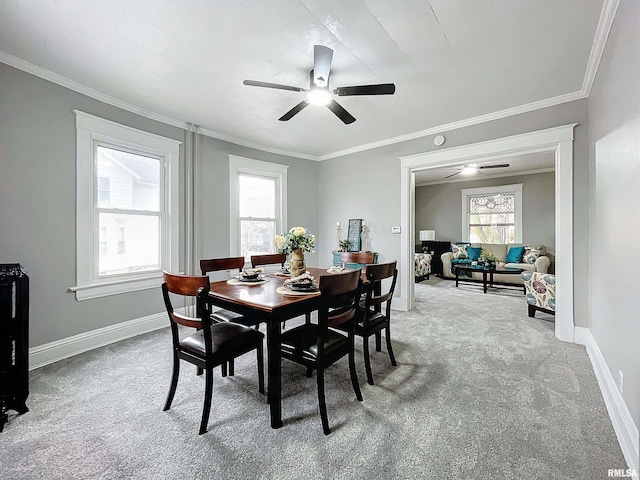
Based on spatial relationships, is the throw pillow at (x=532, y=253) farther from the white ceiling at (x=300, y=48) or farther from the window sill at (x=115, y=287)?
the window sill at (x=115, y=287)

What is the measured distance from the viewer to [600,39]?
204 centimetres

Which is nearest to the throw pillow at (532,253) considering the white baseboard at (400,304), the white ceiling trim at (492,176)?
the white ceiling trim at (492,176)

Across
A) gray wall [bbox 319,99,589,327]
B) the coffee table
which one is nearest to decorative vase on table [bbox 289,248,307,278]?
gray wall [bbox 319,99,589,327]

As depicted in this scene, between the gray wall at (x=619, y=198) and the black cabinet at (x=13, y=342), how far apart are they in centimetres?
351

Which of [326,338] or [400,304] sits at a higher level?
[326,338]

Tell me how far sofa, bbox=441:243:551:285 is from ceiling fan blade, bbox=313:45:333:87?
5.72m

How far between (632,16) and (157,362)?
399 centimetres

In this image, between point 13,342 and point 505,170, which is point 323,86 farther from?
point 505,170

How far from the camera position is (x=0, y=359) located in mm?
1782

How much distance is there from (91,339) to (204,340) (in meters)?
1.96

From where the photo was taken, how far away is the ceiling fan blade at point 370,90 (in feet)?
6.97

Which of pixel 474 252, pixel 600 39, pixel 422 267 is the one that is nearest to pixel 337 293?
pixel 600 39

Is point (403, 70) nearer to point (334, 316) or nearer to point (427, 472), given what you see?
point (334, 316)

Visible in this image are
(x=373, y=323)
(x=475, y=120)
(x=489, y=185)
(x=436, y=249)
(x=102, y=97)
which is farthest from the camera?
(x=436, y=249)
